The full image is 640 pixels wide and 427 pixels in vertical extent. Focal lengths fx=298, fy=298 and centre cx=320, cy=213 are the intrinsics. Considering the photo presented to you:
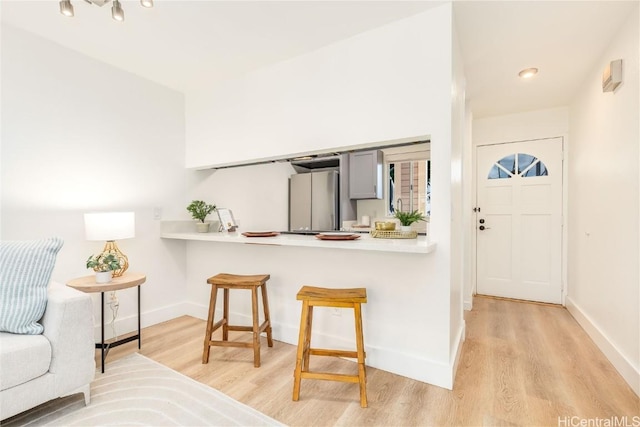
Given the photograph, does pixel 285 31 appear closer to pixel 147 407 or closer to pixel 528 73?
pixel 528 73

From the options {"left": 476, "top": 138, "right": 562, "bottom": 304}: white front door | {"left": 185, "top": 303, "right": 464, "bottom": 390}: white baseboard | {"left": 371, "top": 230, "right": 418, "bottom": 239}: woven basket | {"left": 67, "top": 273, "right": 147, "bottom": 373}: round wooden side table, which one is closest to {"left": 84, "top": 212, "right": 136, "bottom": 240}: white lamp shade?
{"left": 67, "top": 273, "right": 147, "bottom": 373}: round wooden side table

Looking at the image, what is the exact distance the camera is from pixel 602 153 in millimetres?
2398

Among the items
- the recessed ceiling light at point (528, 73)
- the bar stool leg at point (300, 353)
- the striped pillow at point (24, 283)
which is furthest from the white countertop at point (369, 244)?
the recessed ceiling light at point (528, 73)

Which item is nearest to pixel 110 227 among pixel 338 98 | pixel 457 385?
pixel 338 98

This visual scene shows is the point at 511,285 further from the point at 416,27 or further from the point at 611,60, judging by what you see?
the point at 416,27

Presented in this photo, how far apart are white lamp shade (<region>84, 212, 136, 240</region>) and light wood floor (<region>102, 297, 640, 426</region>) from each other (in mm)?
913

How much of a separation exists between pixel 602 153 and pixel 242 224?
3.19m

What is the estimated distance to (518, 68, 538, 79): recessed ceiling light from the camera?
2.64 metres

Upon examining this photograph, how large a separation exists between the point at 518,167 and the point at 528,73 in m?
1.42

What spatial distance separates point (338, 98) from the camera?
2.23 metres

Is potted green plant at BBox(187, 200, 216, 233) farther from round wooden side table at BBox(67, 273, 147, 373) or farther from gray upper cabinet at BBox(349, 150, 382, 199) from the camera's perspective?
gray upper cabinet at BBox(349, 150, 382, 199)

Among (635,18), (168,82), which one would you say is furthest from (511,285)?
(168,82)

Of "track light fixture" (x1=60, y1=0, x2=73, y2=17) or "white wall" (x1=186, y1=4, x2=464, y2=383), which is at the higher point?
"track light fixture" (x1=60, y1=0, x2=73, y2=17)

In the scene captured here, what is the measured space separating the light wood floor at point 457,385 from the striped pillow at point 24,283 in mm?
834
